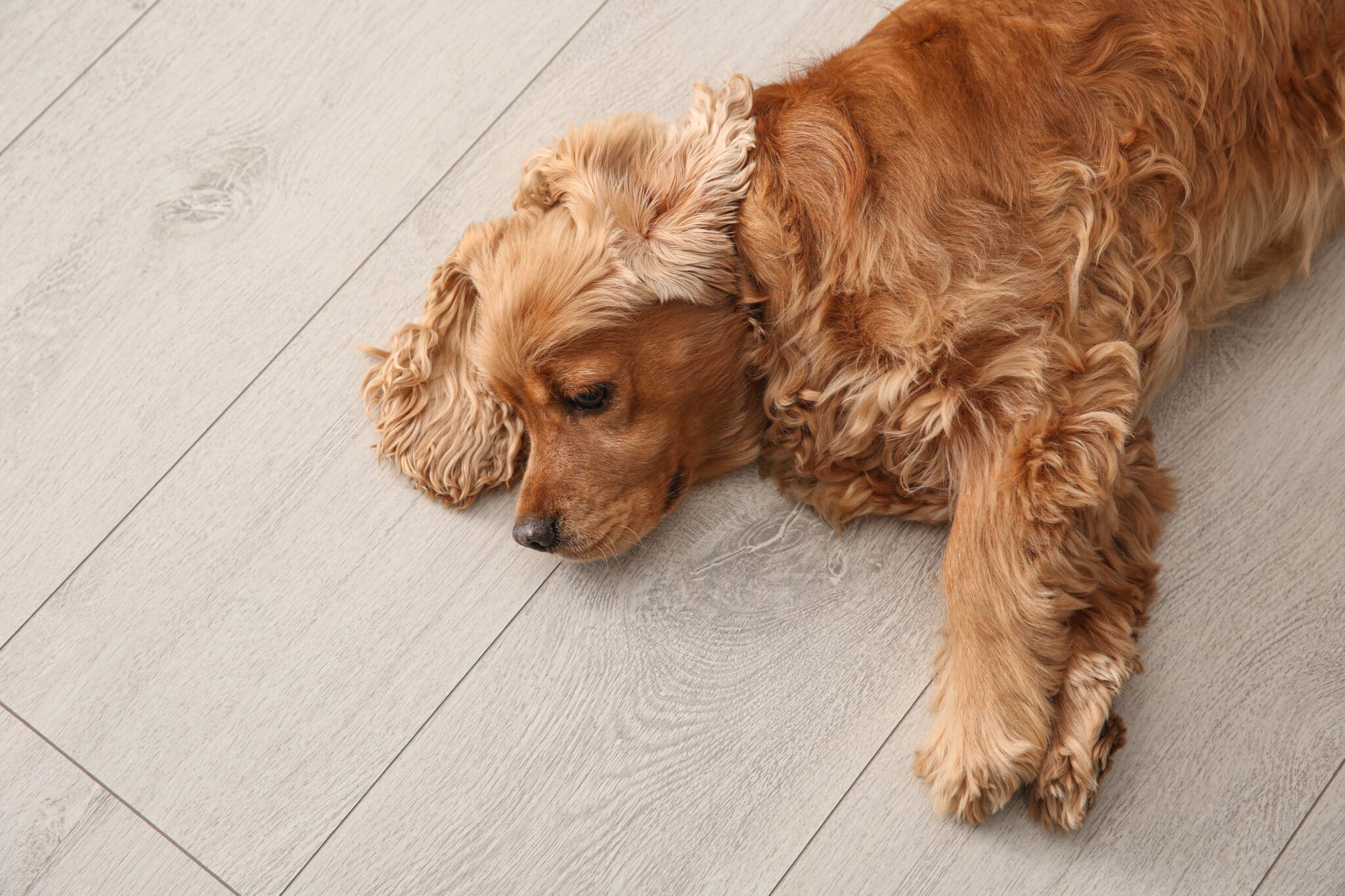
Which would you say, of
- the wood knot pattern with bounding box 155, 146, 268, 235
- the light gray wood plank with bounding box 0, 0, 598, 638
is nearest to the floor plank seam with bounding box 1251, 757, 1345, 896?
the light gray wood plank with bounding box 0, 0, 598, 638

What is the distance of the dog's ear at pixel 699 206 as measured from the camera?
1.65 meters

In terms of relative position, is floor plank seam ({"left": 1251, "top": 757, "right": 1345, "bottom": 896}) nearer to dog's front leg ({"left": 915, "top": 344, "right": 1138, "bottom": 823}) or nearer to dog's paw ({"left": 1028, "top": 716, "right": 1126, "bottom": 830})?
dog's paw ({"left": 1028, "top": 716, "right": 1126, "bottom": 830})

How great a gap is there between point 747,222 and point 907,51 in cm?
40

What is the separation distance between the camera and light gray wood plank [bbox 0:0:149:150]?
2180mm

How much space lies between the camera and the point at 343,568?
6.56 feet

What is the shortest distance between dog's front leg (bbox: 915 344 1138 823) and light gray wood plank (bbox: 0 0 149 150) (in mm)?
2132

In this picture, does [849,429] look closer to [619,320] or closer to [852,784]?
[619,320]

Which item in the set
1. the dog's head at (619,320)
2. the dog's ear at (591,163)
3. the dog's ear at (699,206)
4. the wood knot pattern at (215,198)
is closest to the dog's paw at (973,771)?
the dog's head at (619,320)

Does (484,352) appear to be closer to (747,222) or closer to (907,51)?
(747,222)

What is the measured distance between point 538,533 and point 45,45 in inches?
65.8

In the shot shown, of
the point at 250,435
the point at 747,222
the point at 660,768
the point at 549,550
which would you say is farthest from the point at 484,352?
the point at 660,768

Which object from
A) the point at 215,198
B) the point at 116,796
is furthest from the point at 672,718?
the point at 215,198

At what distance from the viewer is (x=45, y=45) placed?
2.21 meters

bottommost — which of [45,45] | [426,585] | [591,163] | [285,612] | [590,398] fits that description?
[426,585]
